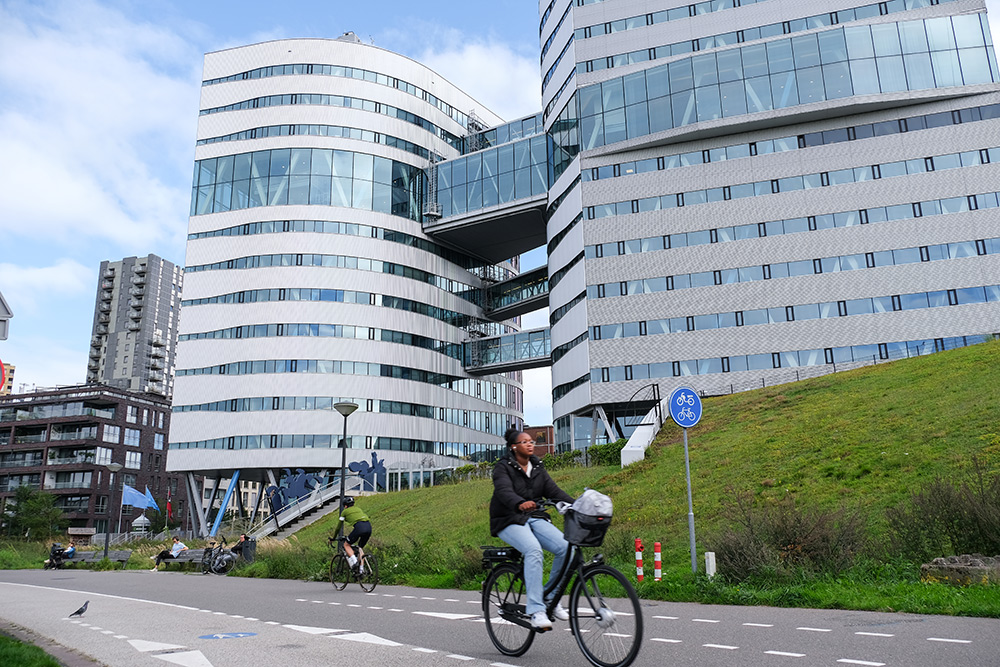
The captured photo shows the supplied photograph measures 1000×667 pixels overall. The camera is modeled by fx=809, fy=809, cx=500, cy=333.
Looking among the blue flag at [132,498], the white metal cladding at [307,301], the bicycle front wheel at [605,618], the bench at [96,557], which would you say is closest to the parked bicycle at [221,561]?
the bench at [96,557]

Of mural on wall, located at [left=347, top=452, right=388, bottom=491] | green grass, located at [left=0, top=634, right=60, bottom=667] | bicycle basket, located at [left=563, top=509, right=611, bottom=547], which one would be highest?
mural on wall, located at [left=347, top=452, right=388, bottom=491]

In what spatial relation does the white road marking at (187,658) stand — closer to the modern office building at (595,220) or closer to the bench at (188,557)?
the bench at (188,557)

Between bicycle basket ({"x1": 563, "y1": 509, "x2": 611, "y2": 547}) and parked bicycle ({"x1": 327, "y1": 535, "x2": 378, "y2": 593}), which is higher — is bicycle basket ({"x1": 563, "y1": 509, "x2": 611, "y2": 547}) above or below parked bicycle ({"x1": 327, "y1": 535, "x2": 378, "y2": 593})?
above

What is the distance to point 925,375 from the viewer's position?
2600cm

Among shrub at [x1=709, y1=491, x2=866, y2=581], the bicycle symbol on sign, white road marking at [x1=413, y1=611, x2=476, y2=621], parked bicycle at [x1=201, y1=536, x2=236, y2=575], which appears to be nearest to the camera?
white road marking at [x1=413, y1=611, x2=476, y2=621]

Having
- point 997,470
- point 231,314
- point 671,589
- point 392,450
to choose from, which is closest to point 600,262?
point 392,450

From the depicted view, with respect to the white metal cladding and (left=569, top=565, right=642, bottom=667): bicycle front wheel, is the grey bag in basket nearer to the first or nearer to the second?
(left=569, top=565, right=642, bottom=667): bicycle front wheel

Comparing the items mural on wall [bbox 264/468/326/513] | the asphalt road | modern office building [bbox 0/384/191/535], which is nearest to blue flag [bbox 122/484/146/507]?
mural on wall [bbox 264/468/326/513]

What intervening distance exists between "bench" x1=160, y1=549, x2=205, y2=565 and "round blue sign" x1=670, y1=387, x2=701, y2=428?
1859cm

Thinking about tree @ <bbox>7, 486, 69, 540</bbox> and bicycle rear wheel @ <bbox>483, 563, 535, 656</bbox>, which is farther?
tree @ <bbox>7, 486, 69, 540</bbox>

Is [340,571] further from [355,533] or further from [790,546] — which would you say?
[790,546]

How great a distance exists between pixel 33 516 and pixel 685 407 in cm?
7334

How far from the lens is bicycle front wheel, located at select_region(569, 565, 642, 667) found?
5598 millimetres

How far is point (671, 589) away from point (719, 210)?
118 feet
